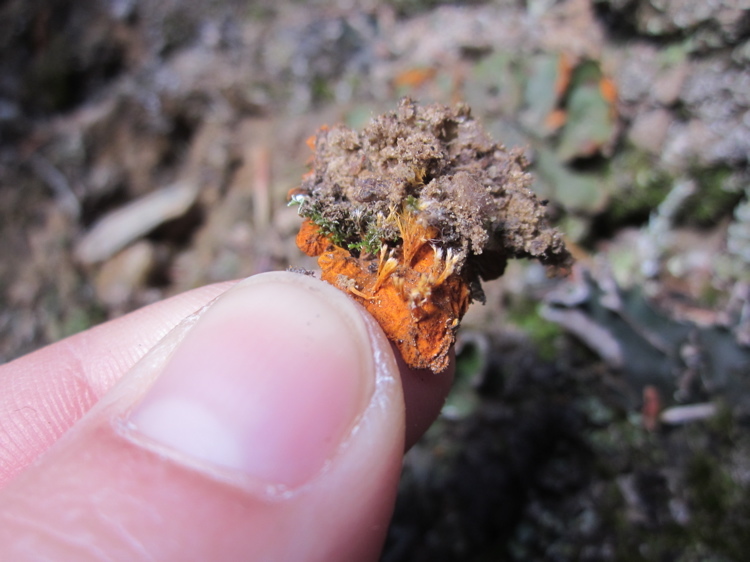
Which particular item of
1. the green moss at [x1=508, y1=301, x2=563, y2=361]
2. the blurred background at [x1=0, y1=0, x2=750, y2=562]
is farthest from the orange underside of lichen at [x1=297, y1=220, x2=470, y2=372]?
the green moss at [x1=508, y1=301, x2=563, y2=361]

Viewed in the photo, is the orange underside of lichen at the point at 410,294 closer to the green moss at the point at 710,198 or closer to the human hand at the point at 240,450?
the human hand at the point at 240,450

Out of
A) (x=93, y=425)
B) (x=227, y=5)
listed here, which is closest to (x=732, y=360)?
(x=93, y=425)

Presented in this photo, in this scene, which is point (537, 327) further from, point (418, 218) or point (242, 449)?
point (242, 449)

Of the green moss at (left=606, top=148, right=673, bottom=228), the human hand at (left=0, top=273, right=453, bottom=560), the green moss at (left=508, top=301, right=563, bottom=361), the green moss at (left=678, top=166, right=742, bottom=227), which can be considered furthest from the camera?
the green moss at (left=606, top=148, right=673, bottom=228)

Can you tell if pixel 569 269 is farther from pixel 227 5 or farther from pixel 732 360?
pixel 227 5

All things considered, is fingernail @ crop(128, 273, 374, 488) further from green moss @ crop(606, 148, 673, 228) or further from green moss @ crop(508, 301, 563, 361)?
green moss @ crop(606, 148, 673, 228)

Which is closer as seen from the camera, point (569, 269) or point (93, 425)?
point (93, 425)
